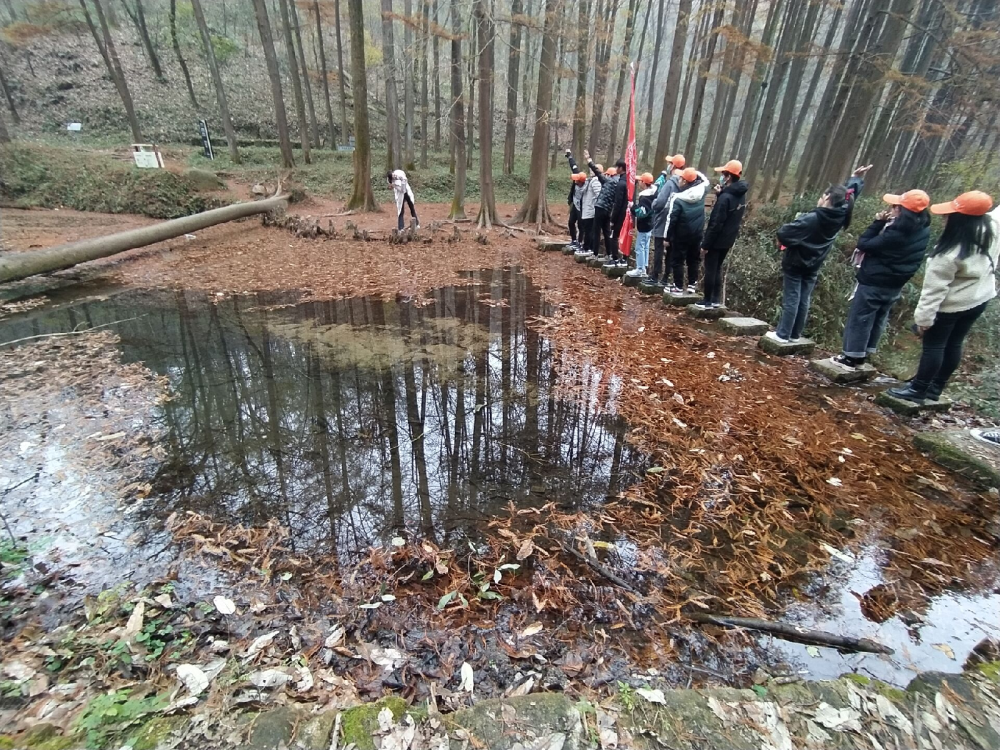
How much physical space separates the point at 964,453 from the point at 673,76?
1263cm

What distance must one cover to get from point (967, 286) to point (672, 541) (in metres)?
3.27

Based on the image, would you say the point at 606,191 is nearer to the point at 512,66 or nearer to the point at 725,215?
the point at 725,215

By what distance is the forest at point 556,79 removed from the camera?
1141 cm

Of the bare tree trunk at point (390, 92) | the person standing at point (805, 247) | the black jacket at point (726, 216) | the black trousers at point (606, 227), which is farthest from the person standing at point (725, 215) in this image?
the bare tree trunk at point (390, 92)

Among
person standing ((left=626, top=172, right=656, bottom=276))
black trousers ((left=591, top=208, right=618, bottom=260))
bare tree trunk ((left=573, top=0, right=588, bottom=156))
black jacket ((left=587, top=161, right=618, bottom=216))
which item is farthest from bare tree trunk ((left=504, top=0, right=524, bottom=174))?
person standing ((left=626, top=172, right=656, bottom=276))

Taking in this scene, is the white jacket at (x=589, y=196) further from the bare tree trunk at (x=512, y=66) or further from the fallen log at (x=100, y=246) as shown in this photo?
the fallen log at (x=100, y=246)

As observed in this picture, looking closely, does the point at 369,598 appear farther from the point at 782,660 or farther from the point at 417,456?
the point at 782,660

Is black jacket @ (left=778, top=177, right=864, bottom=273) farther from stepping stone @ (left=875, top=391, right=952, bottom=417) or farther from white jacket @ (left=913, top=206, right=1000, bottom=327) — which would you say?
stepping stone @ (left=875, top=391, right=952, bottom=417)

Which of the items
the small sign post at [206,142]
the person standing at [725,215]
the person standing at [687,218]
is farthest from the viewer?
the small sign post at [206,142]

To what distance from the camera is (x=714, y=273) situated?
6.41 metres

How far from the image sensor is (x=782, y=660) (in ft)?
6.97

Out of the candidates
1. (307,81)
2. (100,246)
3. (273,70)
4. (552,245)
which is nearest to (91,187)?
(100,246)

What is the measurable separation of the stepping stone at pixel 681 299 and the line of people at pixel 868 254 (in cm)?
15

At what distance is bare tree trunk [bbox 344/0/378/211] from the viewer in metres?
12.4
